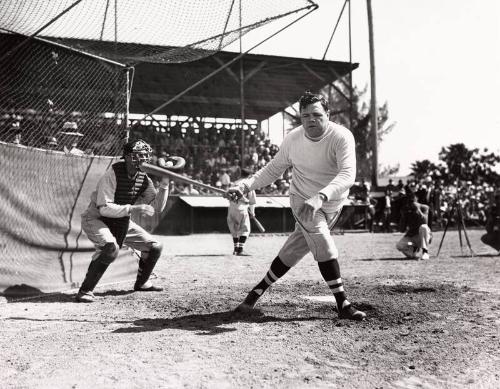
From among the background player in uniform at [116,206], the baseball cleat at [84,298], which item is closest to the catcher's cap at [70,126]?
the background player in uniform at [116,206]

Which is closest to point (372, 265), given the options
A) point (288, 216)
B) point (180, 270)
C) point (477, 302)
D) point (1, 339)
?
point (180, 270)

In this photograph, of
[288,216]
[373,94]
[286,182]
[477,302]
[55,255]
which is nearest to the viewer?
[477,302]

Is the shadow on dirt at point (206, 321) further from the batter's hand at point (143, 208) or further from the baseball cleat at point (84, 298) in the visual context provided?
the batter's hand at point (143, 208)

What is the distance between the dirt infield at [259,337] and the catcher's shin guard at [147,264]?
0.20 m

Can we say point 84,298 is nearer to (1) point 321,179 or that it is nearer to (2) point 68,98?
(1) point 321,179

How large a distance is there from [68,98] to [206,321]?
14.6ft

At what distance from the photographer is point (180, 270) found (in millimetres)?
9797

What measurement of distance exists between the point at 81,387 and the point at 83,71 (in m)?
5.67

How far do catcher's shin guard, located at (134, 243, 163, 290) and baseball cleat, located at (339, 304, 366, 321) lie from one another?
272 cm

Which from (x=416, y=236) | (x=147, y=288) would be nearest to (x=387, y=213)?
(x=416, y=236)

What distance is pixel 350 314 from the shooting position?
532cm

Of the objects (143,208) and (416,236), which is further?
(416,236)

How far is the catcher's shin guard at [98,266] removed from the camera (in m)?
6.65

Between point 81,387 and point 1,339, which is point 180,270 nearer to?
point 1,339
